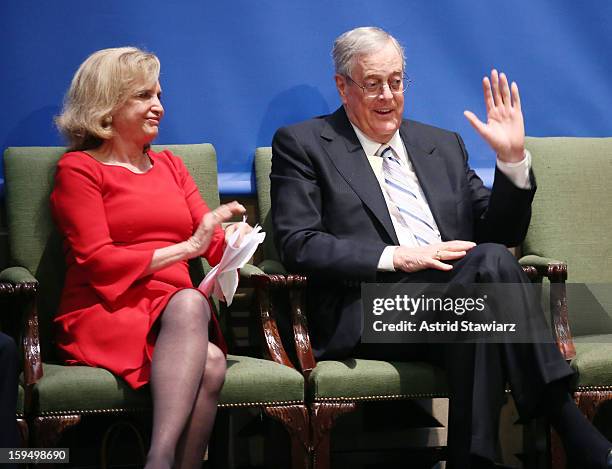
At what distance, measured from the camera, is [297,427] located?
9.87 feet

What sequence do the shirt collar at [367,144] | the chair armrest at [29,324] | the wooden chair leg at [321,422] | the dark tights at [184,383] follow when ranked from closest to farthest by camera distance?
the dark tights at [184,383], the chair armrest at [29,324], the wooden chair leg at [321,422], the shirt collar at [367,144]

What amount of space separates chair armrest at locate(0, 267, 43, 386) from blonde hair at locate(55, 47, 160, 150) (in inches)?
21.1

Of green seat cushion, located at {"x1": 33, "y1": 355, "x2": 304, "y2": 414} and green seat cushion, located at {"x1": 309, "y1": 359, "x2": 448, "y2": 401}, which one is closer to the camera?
green seat cushion, located at {"x1": 33, "y1": 355, "x2": 304, "y2": 414}

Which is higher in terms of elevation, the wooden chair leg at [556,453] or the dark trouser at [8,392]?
the dark trouser at [8,392]

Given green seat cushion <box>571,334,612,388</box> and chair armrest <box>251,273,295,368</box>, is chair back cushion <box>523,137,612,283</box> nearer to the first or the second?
green seat cushion <box>571,334,612,388</box>

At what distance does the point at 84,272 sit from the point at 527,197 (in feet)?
4.62

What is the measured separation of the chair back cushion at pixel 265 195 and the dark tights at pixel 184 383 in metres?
0.76

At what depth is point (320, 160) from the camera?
3.41m

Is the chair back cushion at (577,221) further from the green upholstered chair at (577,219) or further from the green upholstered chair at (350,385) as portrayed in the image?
the green upholstered chair at (350,385)

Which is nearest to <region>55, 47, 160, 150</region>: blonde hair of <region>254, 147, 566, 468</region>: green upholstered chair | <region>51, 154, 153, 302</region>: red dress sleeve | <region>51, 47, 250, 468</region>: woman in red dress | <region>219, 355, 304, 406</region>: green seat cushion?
<region>51, 47, 250, 468</region>: woman in red dress

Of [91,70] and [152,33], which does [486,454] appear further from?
[152,33]

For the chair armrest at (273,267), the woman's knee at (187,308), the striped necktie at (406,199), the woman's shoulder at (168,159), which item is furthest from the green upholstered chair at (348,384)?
the woman's shoulder at (168,159)

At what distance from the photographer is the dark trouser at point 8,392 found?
2.58 metres

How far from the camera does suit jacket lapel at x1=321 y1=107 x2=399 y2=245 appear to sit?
336 cm
